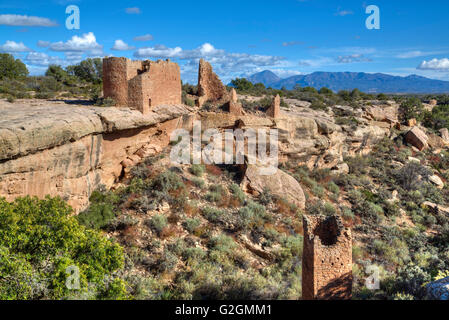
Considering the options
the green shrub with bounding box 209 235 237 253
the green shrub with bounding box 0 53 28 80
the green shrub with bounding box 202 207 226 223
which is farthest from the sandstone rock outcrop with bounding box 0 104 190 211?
the green shrub with bounding box 0 53 28 80

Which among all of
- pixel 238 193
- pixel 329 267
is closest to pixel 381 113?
pixel 238 193

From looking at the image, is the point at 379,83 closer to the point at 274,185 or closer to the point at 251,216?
the point at 274,185

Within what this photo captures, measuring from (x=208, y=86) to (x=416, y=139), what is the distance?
19604 mm

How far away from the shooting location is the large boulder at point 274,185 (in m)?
14.8

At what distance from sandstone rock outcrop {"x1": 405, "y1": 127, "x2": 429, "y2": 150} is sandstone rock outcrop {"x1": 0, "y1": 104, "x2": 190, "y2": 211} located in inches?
884

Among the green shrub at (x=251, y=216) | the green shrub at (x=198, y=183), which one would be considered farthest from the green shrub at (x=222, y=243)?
the green shrub at (x=198, y=183)

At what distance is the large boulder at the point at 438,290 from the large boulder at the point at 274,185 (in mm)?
8331

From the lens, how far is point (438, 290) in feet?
20.6
